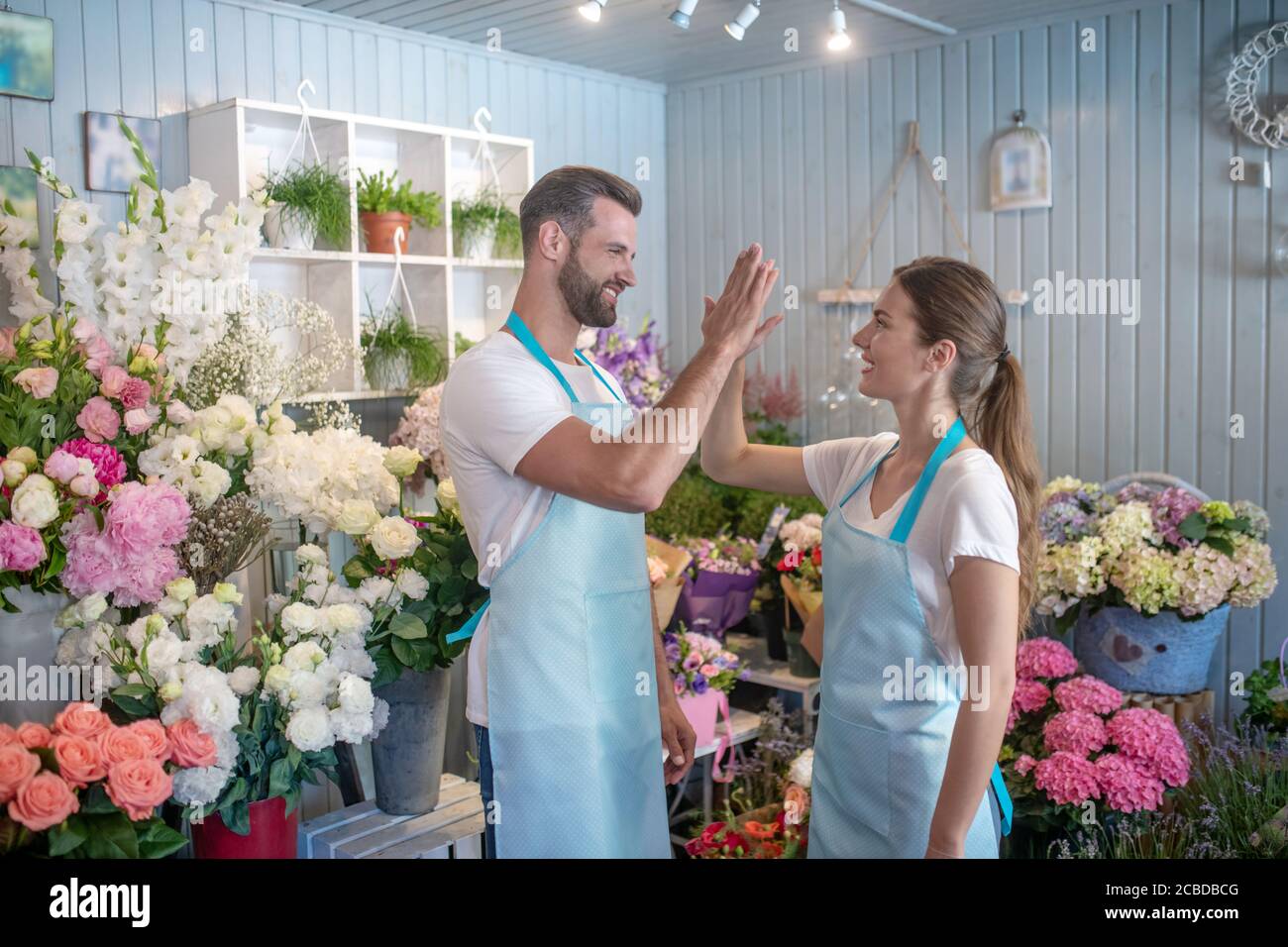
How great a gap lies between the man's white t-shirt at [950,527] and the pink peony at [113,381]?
53.6 inches

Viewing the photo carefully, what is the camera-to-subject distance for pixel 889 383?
1.96m

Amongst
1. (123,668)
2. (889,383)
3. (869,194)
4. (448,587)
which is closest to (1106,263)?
(869,194)

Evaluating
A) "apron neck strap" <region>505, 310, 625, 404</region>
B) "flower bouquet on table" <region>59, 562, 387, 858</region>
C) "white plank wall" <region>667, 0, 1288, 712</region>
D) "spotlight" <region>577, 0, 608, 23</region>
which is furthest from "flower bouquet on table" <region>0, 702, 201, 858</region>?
"white plank wall" <region>667, 0, 1288, 712</region>

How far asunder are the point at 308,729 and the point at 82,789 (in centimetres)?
38

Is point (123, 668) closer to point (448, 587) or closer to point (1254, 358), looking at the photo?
point (448, 587)

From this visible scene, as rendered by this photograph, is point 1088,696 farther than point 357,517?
Yes

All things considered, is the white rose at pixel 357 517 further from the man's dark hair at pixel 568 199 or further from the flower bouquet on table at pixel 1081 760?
the flower bouquet on table at pixel 1081 760

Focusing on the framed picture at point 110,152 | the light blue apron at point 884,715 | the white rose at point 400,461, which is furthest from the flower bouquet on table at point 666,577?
the framed picture at point 110,152

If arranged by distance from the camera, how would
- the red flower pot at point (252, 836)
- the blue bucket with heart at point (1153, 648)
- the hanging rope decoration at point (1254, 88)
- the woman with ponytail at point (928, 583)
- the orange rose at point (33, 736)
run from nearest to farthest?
the woman with ponytail at point (928, 583) < the orange rose at point (33, 736) < the red flower pot at point (252, 836) < the blue bucket with heart at point (1153, 648) < the hanging rope decoration at point (1254, 88)

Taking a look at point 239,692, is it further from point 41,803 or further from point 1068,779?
point 1068,779

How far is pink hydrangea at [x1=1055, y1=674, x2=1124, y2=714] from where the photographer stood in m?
2.81

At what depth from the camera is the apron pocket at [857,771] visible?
6.18ft

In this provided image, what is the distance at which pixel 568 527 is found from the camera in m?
1.99

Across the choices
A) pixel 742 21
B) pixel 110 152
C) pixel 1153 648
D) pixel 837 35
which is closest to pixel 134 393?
pixel 110 152
